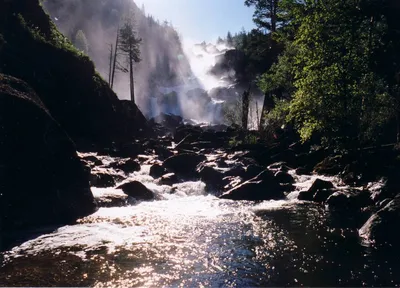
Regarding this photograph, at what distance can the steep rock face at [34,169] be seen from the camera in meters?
12.4

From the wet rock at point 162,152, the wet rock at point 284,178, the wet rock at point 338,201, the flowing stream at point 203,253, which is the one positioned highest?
the wet rock at point 162,152

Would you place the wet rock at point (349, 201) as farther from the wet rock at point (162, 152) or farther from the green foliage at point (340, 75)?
the wet rock at point (162, 152)

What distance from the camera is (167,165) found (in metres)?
25.3

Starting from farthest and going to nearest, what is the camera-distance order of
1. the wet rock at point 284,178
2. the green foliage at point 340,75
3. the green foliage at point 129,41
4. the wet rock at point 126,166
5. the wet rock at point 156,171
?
the green foliage at point 129,41, the wet rock at point 126,166, the wet rock at point 156,171, the wet rock at point 284,178, the green foliage at point 340,75

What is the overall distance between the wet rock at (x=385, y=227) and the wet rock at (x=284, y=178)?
8.79 m

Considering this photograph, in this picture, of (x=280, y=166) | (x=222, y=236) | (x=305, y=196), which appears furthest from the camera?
(x=280, y=166)

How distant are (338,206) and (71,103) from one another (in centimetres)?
2630

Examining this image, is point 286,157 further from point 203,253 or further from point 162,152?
point 203,253

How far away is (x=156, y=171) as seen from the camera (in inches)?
933

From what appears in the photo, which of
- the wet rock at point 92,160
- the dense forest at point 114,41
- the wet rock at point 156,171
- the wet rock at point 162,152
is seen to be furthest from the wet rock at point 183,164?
the dense forest at point 114,41

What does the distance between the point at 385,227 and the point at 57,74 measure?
1203 inches

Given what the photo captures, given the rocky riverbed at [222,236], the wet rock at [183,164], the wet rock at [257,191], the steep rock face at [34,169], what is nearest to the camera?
the rocky riverbed at [222,236]

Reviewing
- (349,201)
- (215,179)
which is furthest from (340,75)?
(215,179)

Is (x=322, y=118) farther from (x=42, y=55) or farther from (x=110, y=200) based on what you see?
(x=42, y=55)
